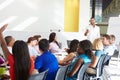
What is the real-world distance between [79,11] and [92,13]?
189 centimetres

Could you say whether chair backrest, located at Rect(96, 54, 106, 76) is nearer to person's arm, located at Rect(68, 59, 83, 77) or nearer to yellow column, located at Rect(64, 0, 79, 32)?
person's arm, located at Rect(68, 59, 83, 77)

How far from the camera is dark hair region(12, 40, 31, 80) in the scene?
320 centimetres

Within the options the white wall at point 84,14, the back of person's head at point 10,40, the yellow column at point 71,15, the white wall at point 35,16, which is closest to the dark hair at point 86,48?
the back of person's head at point 10,40

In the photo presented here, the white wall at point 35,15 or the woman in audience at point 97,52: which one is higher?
the white wall at point 35,15

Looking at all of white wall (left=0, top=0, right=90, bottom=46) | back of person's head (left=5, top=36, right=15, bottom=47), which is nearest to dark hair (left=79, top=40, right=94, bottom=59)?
back of person's head (left=5, top=36, right=15, bottom=47)

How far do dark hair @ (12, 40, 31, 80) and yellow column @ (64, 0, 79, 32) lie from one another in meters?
8.63

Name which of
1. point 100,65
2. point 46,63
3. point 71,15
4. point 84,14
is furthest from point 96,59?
point 71,15

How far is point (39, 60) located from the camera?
4215 millimetres

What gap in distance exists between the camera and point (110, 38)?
780 centimetres

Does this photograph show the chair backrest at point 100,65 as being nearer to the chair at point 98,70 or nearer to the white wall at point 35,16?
the chair at point 98,70

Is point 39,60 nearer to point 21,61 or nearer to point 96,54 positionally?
point 21,61

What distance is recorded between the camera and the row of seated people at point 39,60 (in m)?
3.21

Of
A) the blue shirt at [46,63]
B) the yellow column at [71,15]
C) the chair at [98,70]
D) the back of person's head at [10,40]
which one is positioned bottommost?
the chair at [98,70]

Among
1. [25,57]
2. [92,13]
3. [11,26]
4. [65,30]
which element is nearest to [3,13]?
[11,26]
